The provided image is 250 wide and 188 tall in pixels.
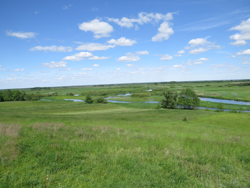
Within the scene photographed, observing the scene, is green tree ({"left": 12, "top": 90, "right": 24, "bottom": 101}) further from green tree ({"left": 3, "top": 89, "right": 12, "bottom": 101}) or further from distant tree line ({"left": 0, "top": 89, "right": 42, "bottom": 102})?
green tree ({"left": 3, "top": 89, "right": 12, "bottom": 101})

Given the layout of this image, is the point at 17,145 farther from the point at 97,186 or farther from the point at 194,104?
the point at 194,104

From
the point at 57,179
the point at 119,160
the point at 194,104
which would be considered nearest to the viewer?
the point at 57,179

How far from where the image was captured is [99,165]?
17.5 ft

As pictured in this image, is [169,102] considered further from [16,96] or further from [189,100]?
[16,96]

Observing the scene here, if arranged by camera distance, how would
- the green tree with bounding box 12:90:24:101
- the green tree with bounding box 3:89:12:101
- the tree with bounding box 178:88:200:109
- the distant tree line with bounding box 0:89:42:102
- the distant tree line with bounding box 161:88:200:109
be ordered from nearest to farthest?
1. the tree with bounding box 178:88:200:109
2. the distant tree line with bounding box 161:88:200:109
3. the distant tree line with bounding box 0:89:42:102
4. the green tree with bounding box 3:89:12:101
5. the green tree with bounding box 12:90:24:101

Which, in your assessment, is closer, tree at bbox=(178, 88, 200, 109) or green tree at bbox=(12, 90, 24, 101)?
tree at bbox=(178, 88, 200, 109)

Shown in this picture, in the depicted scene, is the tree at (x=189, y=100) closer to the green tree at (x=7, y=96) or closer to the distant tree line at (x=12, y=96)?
the distant tree line at (x=12, y=96)

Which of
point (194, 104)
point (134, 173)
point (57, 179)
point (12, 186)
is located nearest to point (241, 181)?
point (134, 173)

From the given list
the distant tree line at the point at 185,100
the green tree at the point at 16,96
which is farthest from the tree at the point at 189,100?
the green tree at the point at 16,96

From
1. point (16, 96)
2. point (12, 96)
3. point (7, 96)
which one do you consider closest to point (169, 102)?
point (16, 96)

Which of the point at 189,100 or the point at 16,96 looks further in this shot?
the point at 16,96

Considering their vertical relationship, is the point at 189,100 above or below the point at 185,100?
above

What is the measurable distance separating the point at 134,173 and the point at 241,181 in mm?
3487

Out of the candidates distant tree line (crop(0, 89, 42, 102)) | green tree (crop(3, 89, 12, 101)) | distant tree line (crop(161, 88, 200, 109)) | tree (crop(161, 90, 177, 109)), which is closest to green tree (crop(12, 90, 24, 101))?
distant tree line (crop(0, 89, 42, 102))
